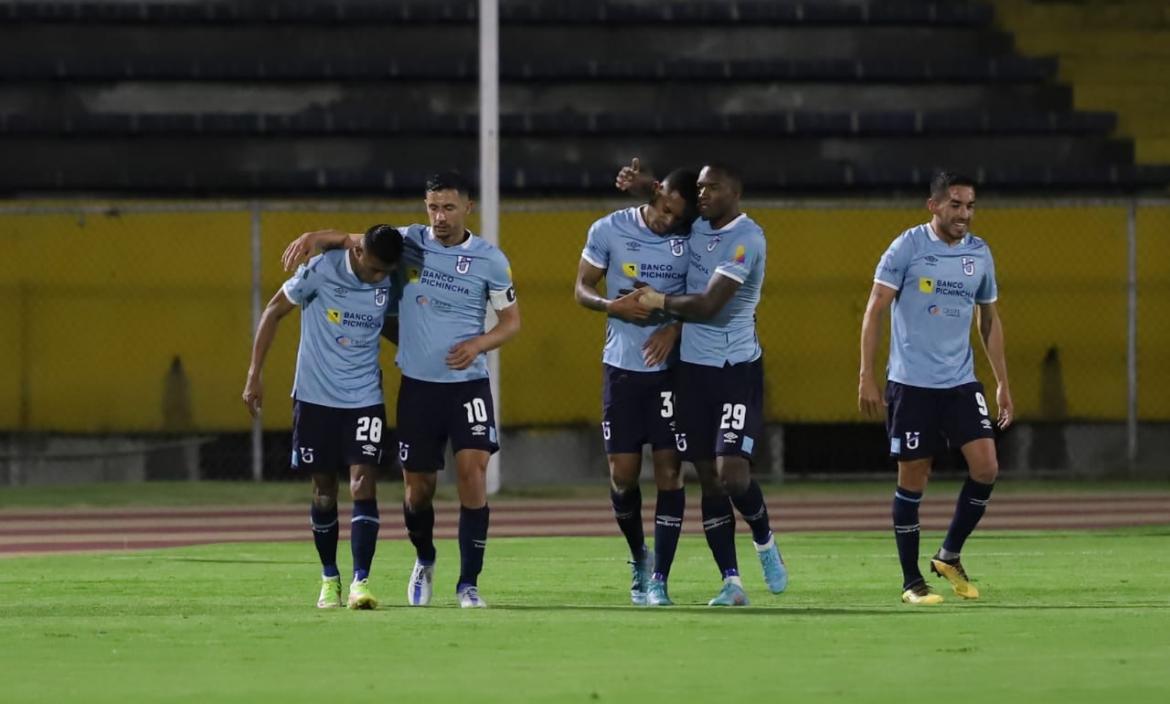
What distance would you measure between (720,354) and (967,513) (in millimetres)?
1509

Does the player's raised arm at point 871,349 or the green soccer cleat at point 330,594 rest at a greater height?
the player's raised arm at point 871,349

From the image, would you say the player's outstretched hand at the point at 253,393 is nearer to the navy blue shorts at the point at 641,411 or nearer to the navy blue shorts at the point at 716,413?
the navy blue shorts at the point at 641,411

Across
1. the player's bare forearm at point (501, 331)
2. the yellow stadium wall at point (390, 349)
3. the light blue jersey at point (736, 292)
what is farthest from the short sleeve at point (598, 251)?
the yellow stadium wall at point (390, 349)

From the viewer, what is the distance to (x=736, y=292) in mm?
11281

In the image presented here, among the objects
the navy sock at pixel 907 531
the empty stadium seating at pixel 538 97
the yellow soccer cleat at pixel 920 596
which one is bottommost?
the yellow soccer cleat at pixel 920 596

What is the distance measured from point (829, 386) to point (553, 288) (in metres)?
2.72

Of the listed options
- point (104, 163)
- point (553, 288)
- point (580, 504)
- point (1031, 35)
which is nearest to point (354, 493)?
point (580, 504)

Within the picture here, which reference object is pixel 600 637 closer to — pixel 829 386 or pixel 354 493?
pixel 354 493

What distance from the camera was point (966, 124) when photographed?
24.2m

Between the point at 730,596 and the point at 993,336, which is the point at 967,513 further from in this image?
the point at 730,596

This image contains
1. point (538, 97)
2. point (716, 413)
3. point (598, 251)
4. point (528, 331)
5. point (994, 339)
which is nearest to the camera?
point (716, 413)

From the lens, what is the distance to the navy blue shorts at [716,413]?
37.0ft

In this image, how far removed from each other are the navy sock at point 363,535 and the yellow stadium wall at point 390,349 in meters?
9.93

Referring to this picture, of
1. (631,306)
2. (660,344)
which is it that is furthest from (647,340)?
(631,306)
